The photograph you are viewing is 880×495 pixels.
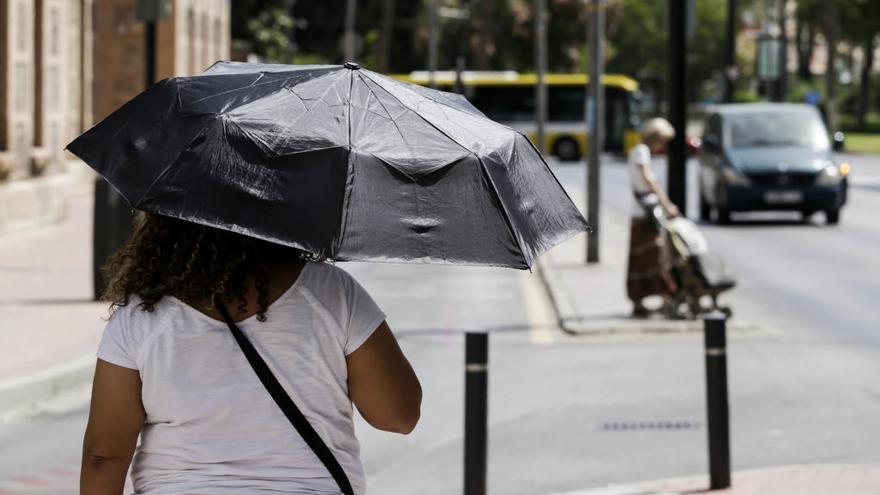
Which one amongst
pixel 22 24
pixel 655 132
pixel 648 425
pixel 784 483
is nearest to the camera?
pixel 784 483

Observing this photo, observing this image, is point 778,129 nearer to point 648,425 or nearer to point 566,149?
point 648,425

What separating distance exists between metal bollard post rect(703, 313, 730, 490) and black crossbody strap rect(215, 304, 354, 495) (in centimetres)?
403

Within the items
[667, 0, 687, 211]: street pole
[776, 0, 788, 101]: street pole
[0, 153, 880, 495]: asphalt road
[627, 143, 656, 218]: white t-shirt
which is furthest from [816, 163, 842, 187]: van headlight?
[776, 0, 788, 101]: street pole

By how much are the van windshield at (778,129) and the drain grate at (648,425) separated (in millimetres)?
17983

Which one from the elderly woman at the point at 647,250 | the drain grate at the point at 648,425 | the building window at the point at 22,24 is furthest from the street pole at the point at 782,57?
the drain grate at the point at 648,425

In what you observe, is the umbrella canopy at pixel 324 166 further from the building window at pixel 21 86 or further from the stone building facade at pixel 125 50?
the stone building facade at pixel 125 50

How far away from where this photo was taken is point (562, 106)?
194ft

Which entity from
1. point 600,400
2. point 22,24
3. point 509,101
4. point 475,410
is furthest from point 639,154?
point 509,101

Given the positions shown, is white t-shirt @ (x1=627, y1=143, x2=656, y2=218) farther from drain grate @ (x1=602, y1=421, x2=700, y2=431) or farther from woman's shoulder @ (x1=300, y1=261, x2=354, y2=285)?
woman's shoulder @ (x1=300, y1=261, x2=354, y2=285)

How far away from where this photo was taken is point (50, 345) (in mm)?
11867

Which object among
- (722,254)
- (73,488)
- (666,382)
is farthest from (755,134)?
(73,488)

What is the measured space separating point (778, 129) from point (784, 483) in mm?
20273

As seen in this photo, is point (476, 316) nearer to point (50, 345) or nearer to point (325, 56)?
point (50, 345)

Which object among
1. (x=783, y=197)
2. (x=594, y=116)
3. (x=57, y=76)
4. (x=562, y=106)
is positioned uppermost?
(x=57, y=76)
